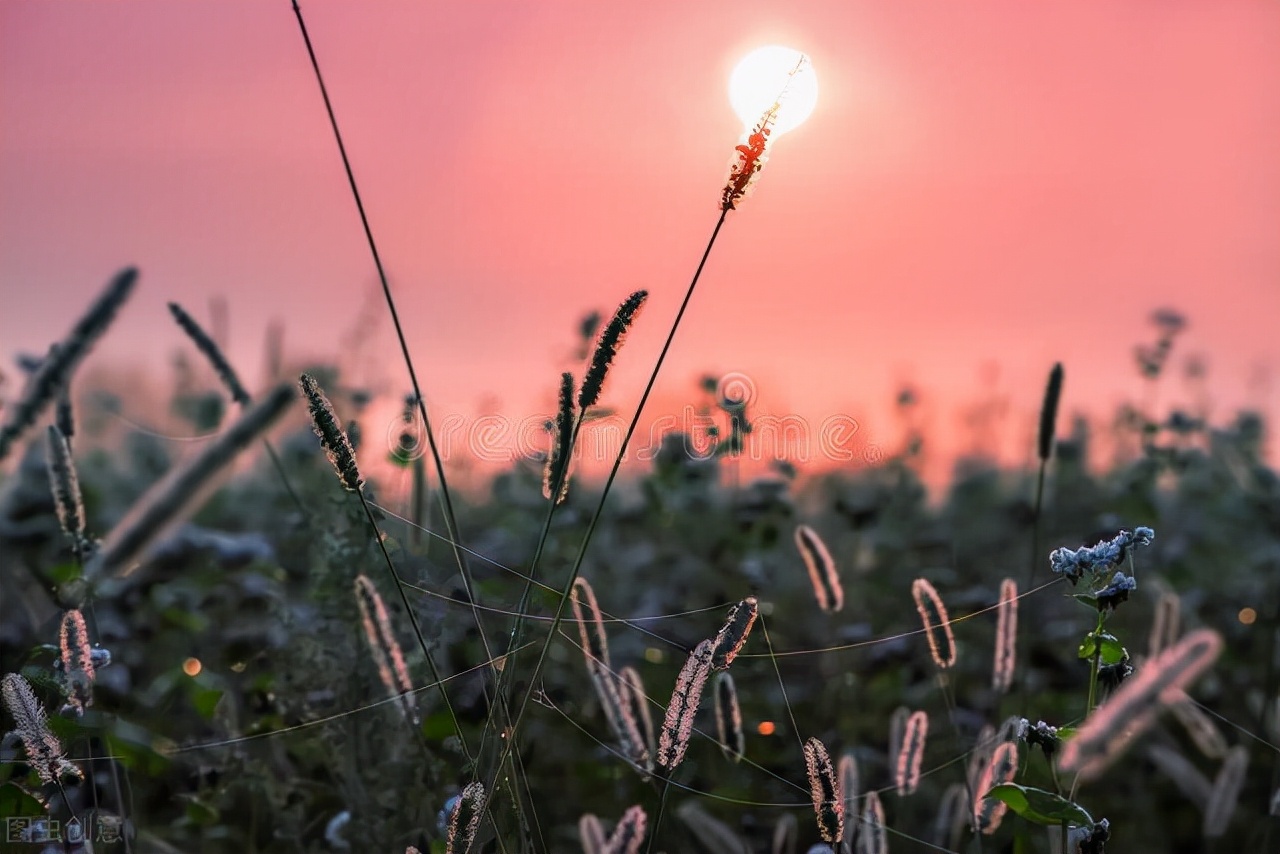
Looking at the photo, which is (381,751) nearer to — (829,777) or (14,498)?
(829,777)

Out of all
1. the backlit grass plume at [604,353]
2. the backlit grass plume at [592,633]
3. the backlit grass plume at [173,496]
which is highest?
the backlit grass plume at [604,353]

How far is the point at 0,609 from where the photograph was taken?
1.74 meters

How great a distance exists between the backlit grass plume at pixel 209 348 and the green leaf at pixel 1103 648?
0.88 m

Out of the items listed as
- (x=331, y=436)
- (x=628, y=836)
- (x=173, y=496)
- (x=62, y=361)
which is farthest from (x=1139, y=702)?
(x=62, y=361)

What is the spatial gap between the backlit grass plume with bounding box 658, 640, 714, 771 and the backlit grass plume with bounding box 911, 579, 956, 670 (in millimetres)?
Answer: 287

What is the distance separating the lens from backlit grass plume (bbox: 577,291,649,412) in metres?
1.03

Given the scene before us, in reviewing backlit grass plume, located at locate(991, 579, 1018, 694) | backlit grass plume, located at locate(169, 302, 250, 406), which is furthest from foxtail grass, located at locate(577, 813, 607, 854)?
backlit grass plume, located at locate(169, 302, 250, 406)

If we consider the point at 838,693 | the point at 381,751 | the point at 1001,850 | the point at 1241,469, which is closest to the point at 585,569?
the point at 838,693

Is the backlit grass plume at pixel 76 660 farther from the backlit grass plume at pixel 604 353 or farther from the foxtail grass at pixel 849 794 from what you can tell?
the foxtail grass at pixel 849 794

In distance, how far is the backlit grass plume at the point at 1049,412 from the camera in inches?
56.0

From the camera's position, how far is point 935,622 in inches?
49.6

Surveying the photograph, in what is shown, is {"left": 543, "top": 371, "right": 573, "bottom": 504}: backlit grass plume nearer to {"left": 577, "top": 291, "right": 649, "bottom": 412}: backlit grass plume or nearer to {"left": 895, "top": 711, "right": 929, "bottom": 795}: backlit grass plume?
{"left": 577, "top": 291, "right": 649, "bottom": 412}: backlit grass plume

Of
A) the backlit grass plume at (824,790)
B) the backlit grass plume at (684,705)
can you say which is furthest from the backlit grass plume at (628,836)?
the backlit grass plume at (824,790)

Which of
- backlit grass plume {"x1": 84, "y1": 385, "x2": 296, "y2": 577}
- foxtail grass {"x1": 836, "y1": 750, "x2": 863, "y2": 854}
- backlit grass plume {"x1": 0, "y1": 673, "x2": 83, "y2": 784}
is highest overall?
backlit grass plume {"x1": 84, "y1": 385, "x2": 296, "y2": 577}
